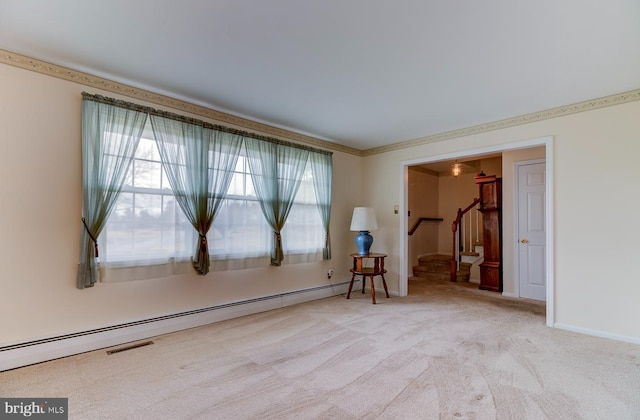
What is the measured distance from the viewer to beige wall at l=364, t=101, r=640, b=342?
3078 millimetres

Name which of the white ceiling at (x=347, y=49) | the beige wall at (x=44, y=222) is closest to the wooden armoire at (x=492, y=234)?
the white ceiling at (x=347, y=49)

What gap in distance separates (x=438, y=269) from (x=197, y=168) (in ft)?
17.7

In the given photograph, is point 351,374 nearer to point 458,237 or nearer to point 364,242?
point 364,242

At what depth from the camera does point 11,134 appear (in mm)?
2459

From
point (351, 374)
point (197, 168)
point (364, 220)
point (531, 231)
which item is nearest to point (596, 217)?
point (531, 231)

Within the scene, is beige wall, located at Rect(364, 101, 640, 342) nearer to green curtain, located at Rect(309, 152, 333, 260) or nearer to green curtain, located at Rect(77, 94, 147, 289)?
green curtain, located at Rect(309, 152, 333, 260)

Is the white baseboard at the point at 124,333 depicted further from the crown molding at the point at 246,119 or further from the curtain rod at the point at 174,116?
the crown molding at the point at 246,119

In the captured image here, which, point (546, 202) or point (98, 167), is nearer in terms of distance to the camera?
point (98, 167)

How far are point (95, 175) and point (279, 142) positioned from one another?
2160mm

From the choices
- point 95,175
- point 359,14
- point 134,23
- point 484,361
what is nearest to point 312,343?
point 484,361

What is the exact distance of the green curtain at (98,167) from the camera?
2.72 metres

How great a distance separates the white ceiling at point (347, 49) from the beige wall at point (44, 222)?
0.39 m

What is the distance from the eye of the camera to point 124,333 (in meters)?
2.91

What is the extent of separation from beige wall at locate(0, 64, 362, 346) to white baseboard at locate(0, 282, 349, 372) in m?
0.07
